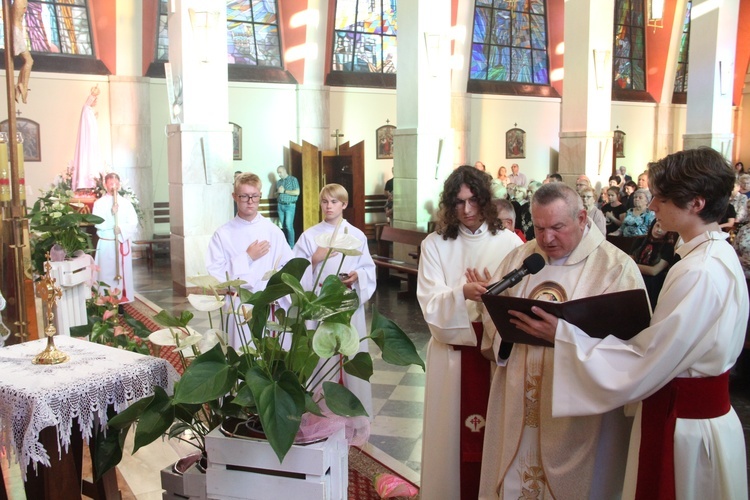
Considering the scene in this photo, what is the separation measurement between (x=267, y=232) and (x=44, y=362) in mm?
2143

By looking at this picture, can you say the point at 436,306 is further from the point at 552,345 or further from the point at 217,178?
the point at 217,178

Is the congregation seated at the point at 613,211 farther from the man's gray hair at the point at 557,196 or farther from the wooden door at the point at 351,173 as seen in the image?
the man's gray hair at the point at 557,196

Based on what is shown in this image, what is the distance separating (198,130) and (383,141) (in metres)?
7.98

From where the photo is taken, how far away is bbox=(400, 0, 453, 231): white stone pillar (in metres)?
10.3

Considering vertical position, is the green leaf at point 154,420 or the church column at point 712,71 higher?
the church column at point 712,71

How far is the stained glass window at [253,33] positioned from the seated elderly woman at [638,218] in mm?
10299

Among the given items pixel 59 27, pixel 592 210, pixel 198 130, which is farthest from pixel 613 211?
pixel 59 27

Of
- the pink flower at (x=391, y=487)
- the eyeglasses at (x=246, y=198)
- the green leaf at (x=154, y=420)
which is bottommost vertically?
the pink flower at (x=391, y=487)

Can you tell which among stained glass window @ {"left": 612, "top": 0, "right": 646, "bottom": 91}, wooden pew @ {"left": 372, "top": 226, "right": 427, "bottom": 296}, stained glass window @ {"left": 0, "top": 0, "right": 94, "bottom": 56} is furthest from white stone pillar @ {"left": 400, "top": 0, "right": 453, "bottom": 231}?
stained glass window @ {"left": 612, "top": 0, "right": 646, "bottom": 91}

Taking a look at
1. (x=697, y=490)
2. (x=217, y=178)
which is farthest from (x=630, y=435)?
(x=217, y=178)

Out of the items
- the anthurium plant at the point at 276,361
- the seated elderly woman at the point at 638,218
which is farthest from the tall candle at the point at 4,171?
the seated elderly woman at the point at 638,218

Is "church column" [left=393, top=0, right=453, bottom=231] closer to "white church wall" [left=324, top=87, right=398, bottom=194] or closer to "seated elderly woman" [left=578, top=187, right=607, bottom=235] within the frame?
"seated elderly woman" [left=578, top=187, right=607, bottom=235]

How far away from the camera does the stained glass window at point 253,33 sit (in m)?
15.6

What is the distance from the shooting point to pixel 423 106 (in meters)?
10.5
